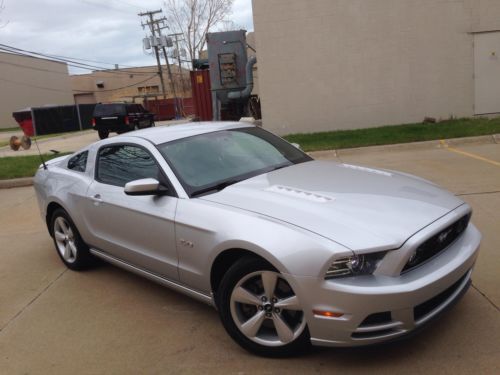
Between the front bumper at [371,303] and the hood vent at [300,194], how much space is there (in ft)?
2.12

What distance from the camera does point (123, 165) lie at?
4.38 meters

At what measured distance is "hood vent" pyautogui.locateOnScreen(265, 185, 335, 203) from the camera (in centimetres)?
319

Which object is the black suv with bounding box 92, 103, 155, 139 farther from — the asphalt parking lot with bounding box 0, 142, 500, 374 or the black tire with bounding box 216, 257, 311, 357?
the black tire with bounding box 216, 257, 311, 357

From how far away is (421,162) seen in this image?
29.3ft

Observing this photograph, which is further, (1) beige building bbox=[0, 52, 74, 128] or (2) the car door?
(1) beige building bbox=[0, 52, 74, 128]

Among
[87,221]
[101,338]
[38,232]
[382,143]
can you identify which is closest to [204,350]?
[101,338]

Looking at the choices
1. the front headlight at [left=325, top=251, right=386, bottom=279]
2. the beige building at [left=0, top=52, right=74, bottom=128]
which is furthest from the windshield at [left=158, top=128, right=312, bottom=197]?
the beige building at [left=0, top=52, right=74, bottom=128]

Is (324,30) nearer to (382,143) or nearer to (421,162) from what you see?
(382,143)

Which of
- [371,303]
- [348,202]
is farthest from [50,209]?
[371,303]

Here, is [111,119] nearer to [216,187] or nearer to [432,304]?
[216,187]

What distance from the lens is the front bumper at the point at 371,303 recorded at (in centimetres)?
263

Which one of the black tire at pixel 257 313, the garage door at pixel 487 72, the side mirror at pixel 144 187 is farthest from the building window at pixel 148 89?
the black tire at pixel 257 313

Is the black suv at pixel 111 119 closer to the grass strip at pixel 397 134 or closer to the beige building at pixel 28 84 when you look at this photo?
the grass strip at pixel 397 134

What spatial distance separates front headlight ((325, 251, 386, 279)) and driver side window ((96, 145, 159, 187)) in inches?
71.1
